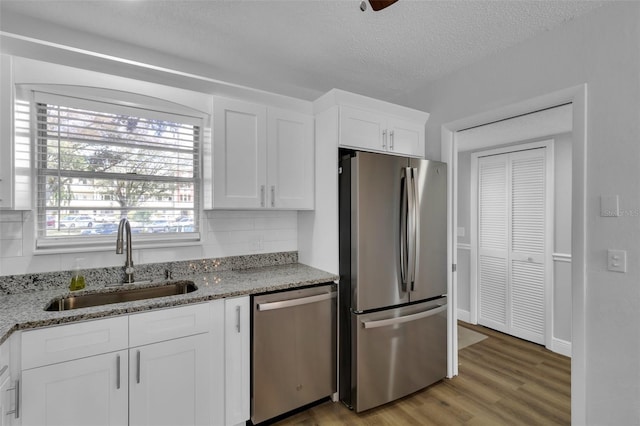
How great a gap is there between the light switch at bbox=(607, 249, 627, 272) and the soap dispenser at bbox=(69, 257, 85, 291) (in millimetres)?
3075

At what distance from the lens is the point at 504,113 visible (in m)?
2.32

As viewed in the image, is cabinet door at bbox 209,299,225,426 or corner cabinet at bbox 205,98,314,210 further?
corner cabinet at bbox 205,98,314,210

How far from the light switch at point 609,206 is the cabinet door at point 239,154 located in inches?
82.2

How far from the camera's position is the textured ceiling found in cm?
181

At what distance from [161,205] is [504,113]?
8.61ft

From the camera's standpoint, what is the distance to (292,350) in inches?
81.5

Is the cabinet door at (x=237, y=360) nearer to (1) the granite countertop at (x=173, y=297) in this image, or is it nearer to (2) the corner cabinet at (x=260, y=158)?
(1) the granite countertop at (x=173, y=297)

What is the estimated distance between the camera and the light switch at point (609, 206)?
1713mm

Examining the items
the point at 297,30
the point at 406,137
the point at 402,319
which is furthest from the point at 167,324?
the point at 406,137

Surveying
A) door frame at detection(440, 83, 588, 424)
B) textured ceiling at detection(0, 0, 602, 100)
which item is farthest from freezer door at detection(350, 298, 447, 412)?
textured ceiling at detection(0, 0, 602, 100)

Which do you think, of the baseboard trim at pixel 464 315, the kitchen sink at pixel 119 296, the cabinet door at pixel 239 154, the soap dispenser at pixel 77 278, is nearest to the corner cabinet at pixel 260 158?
the cabinet door at pixel 239 154

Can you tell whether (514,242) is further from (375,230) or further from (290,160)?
(290,160)

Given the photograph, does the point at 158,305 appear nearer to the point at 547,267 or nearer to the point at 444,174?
the point at 444,174

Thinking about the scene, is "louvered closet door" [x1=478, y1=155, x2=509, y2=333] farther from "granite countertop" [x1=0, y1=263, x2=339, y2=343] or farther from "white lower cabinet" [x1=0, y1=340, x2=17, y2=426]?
"white lower cabinet" [x1=0, y1=340, x2=17, y2=426]
